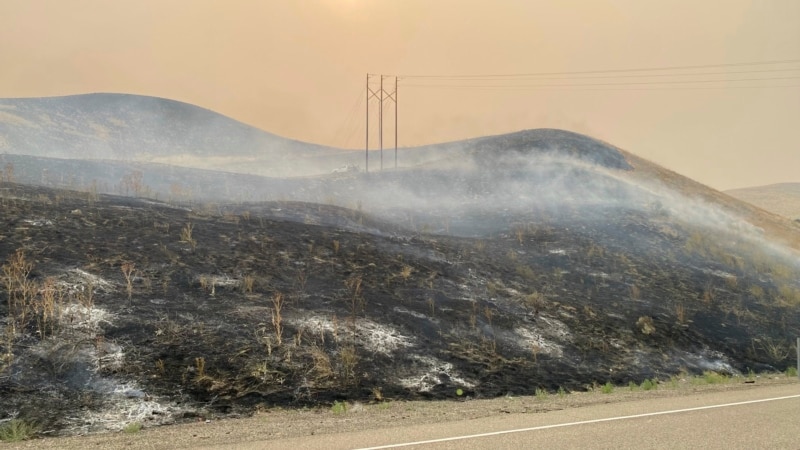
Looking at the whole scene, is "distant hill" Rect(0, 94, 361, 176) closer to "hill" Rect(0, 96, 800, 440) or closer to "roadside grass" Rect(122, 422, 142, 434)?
"hill" Rect(0, 96, 800, 440)

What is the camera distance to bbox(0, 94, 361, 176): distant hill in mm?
119062

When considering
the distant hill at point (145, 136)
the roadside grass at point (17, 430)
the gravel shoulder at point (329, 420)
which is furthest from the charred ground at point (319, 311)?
the distant hill at point (145, 136)

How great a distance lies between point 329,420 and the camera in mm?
12109

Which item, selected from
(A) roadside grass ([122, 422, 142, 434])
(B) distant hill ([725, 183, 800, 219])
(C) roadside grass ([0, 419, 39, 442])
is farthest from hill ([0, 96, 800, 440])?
(B) distant hill ([725, 183, 800, 219])

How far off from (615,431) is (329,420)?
5462 mm

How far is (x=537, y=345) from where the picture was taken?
65.5 feet

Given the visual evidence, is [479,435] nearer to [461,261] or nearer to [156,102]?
[461,261]

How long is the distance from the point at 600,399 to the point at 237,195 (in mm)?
32490

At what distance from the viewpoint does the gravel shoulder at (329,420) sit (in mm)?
10281

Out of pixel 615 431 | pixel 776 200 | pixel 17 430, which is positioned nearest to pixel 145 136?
pixel 17 430

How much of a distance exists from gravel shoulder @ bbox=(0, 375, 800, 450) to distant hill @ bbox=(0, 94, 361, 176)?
3759 inches

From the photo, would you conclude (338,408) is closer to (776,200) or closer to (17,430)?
(17,430)

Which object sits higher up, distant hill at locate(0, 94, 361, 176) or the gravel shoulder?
distant hill at locate(0, 94, 361, 176)

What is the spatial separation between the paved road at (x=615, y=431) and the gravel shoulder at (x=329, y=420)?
0.91 metres
